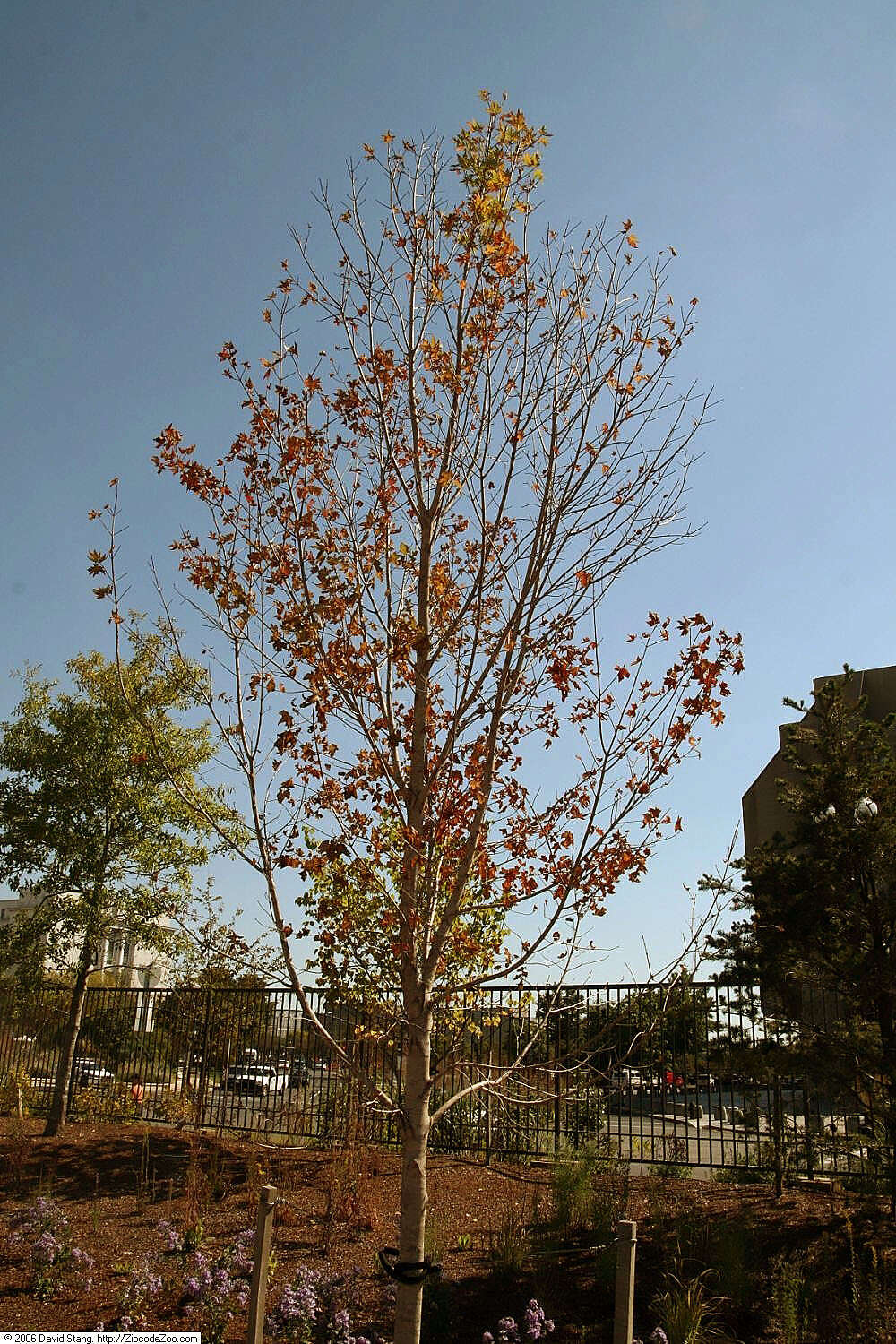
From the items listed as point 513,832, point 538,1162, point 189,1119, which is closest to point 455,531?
point 513,832

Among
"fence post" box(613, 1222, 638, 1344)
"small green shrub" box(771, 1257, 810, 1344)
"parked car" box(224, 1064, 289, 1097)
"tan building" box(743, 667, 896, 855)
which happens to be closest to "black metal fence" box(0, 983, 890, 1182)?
"parked car" box(224, 1064, 289, 1097)

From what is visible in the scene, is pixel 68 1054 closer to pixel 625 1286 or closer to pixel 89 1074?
pixel 89 1074

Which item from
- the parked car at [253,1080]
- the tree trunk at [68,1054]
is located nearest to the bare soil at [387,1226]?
the tree trunk at [68,1054]

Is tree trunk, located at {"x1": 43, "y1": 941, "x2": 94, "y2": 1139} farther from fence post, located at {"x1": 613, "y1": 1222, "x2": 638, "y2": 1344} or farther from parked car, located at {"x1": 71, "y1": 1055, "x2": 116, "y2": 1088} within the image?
fence post, located at {"x1": 613, "y1": 1222, "x2": 638, "y2": 1344}

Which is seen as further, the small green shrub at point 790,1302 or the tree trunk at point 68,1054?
the tree trunk at point 68,1054

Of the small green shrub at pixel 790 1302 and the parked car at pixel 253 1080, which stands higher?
the parked car at pixel 253 1080

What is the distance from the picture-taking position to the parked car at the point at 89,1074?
43.9ft

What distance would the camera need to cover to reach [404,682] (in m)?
4.43

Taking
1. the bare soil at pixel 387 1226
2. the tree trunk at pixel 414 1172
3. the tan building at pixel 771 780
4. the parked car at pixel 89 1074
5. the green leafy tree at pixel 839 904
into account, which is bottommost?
the bare soil at pixel 387 1226

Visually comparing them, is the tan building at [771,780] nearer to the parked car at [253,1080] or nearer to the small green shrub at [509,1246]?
the parked car at [253,1080]

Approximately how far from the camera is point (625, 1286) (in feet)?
14.9

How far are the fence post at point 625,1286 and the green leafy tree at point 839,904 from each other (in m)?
2.80

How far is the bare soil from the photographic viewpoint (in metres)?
6.25

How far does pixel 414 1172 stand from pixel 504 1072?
0.52 m
